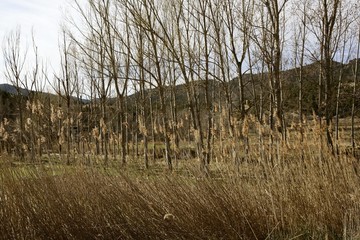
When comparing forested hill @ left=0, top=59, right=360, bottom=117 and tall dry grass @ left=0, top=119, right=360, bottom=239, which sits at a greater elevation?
forested hill @ left=0, top=59, right=360, bottom=117

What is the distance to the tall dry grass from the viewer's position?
11.8ft

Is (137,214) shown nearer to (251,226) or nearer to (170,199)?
(170,199)

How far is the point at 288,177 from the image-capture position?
4.14 meters

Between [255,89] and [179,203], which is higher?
[255,89]

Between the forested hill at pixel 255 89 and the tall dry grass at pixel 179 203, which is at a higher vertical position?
the forested hill at pixel 255 89

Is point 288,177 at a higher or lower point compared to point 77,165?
lower

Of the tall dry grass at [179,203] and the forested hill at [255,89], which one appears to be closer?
the tall dry grass at [179,203]

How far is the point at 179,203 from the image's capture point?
3.74 meters

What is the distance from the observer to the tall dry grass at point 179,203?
3.61 metres

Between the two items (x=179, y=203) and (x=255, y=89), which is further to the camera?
(x=255, y=89)

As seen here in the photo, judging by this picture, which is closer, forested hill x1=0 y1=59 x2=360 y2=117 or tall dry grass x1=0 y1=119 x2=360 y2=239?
tall dry grass x1=0 y1=119 x2=360 y2=239

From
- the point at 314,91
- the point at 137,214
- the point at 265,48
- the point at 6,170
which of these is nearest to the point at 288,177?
the point at 137,214

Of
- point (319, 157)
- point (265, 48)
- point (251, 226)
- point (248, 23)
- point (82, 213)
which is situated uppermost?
point (248, 23)

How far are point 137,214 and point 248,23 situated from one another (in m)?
5.69
